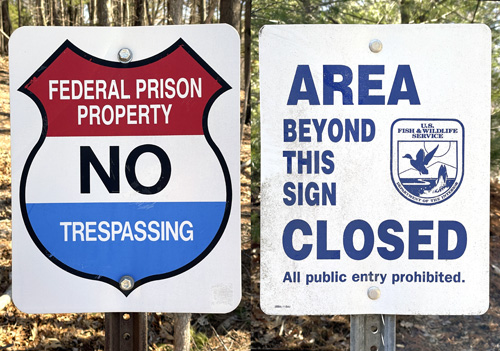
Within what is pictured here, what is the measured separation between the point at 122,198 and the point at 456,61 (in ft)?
3.04

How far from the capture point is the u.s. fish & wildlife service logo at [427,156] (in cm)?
136

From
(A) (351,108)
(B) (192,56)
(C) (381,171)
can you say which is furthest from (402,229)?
(B) (192,56)

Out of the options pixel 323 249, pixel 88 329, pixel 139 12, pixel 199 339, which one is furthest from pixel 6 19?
pixel 323 249

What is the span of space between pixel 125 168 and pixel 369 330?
2.51 ft

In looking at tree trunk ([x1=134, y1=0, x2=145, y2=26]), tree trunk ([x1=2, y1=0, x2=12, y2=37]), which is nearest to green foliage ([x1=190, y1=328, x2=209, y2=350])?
tree trunk ([x1=134, y1=0, x2=145, y2=26])

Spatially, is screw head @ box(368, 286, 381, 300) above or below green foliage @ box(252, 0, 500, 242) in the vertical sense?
below

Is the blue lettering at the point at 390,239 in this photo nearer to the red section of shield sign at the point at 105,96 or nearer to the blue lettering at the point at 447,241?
the blue lettering at the point at 447,241

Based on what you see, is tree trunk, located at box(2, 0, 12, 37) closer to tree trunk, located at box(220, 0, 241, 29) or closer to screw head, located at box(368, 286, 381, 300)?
tree trunk, located at box(220, 0, 241, 29)

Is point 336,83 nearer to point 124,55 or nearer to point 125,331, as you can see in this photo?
point 124,55

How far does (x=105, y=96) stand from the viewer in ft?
4.56

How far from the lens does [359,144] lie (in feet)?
4.50

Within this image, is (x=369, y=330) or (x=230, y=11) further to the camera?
(x=230, y=11)

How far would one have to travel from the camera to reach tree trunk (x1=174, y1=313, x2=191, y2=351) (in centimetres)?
415

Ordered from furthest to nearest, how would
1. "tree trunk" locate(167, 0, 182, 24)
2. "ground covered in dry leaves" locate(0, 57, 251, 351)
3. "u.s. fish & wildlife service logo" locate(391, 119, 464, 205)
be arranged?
"ground covered in dry leaves" locate(0, 57, 251, 351)
"tree trunk" locate(167, 0, 182, 24)
"u.s. fish & wildlife service logo" locate(391, 119, 464, 205)
